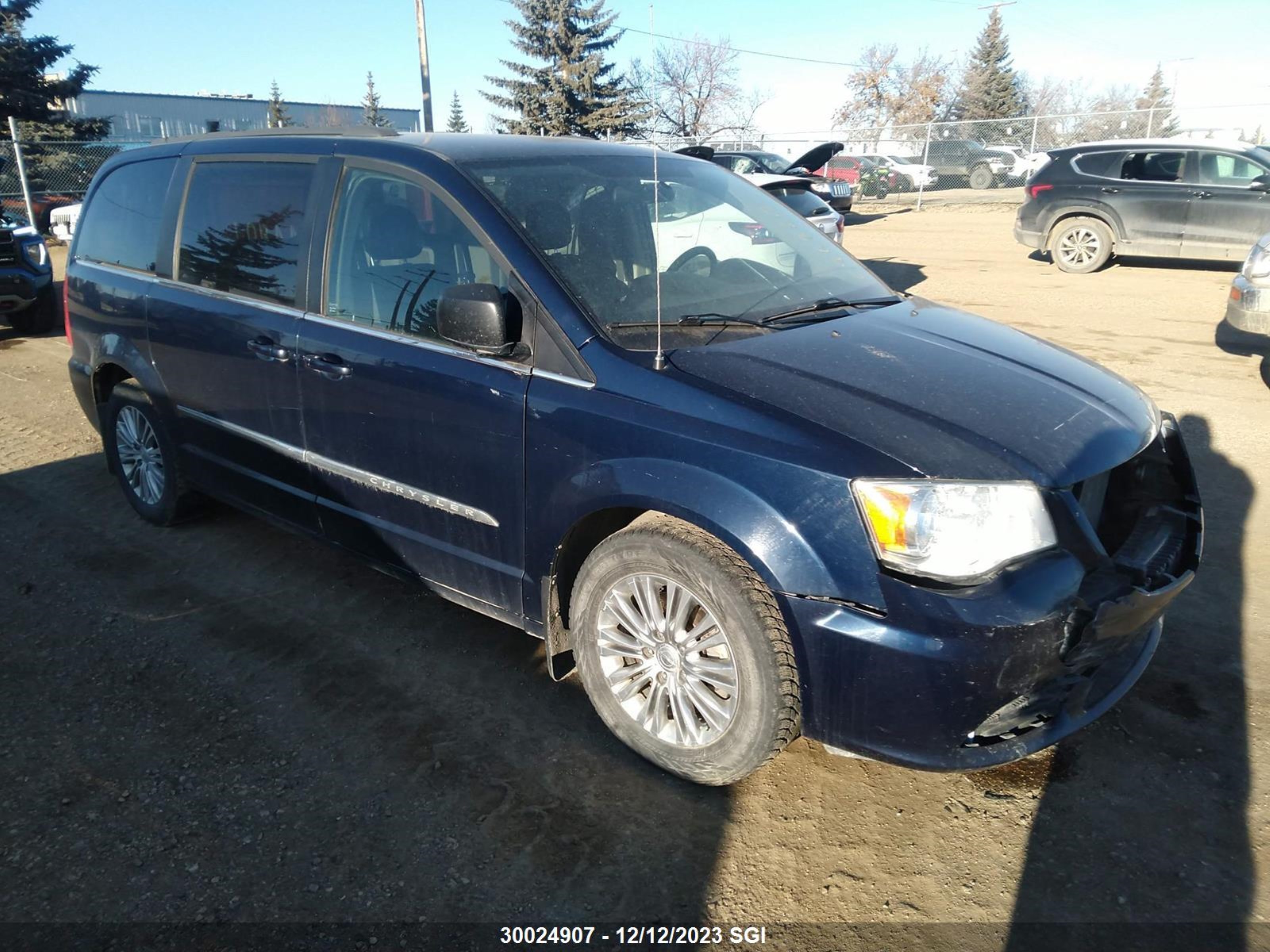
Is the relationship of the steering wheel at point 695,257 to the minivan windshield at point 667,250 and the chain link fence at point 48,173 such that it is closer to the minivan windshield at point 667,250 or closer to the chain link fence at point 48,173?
the minivan windshield at point 667,250

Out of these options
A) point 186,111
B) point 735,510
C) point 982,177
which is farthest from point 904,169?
point 186,111

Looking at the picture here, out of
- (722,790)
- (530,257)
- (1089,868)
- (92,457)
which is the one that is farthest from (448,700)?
(92,457)

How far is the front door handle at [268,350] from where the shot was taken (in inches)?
141

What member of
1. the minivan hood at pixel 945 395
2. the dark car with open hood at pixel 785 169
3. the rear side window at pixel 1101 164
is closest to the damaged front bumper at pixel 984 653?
the minivan hood at pixel 945 395

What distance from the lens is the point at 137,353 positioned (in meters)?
4.48

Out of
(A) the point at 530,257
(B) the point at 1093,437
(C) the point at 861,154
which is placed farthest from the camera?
(C) the point at 861,154

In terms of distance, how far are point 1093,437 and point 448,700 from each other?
229cm

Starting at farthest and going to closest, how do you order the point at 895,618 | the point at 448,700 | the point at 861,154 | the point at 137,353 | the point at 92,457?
the point at 861,154 < the point at 92,457 < the point at 137,353 < the point at 448,700 < the point at 895,618

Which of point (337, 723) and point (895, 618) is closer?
point (895, 618)

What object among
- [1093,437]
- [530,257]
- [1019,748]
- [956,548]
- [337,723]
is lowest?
[337,723]

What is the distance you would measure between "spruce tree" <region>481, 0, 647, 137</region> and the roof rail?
30.6 m

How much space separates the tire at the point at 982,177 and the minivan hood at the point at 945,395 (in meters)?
26.8

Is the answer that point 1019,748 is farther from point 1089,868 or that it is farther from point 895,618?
point 895,618

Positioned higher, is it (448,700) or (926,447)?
(926,447)
